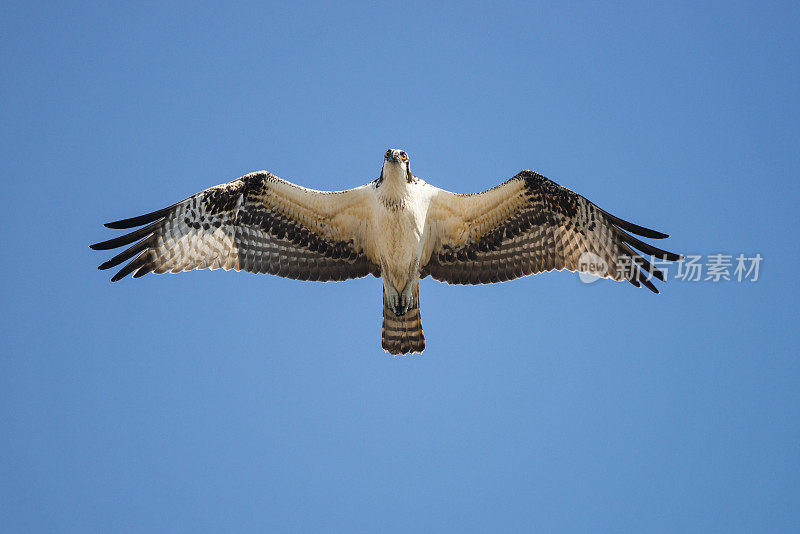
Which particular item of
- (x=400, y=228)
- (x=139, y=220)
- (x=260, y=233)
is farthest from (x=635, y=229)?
(x=139, y=220)

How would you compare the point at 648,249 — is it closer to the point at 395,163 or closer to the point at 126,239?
the point at 395,163

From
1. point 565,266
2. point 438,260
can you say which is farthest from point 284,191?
point 565,266

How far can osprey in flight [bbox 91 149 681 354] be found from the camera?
8.83m

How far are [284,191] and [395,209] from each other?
4.81 ft

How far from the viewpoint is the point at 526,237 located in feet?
30.7

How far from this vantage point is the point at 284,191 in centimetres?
910

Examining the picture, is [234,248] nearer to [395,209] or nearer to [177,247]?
[177,247]

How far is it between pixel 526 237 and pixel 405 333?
6.55ft

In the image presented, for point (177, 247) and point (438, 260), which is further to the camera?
point (438, 260)

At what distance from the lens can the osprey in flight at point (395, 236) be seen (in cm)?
883

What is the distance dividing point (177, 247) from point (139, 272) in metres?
0.54

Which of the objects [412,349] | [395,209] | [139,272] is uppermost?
[395,209]

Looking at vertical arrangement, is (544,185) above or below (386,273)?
above

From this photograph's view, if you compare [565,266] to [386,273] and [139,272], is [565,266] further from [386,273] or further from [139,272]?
[139,272]
